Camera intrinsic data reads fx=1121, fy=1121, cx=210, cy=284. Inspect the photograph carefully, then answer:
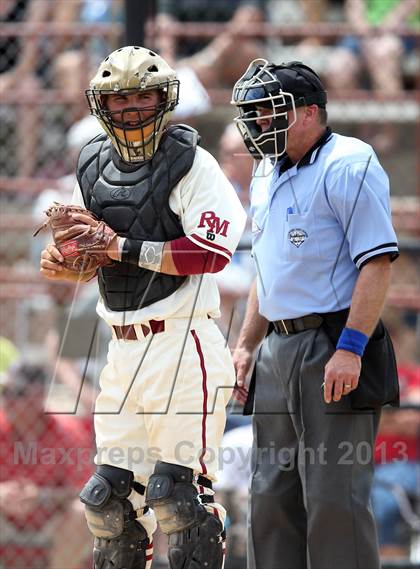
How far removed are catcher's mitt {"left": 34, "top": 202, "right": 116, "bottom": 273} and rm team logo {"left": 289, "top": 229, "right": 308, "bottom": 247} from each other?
23.2 inches

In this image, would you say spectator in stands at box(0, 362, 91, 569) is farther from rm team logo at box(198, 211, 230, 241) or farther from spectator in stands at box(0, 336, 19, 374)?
rm team logo at box(198, 211, 230, 241)

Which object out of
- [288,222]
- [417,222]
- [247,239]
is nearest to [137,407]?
[288,222]

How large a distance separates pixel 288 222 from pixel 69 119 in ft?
10.6

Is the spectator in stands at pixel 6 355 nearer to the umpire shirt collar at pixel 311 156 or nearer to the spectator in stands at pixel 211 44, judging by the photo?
the spectator in stands at pixel 211 44

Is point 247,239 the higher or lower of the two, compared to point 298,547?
higher

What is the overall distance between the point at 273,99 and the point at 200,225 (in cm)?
48

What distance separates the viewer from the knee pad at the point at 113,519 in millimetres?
3711

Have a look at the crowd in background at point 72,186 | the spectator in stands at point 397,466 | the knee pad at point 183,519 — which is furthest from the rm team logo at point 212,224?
the spectator in stands at point 397,466

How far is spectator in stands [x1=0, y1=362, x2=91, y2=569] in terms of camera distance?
5.54 metres

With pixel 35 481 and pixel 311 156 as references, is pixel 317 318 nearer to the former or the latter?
pixel 311 156

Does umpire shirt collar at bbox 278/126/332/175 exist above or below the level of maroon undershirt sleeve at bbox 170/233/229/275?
above

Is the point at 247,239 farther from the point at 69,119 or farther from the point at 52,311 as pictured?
the point at 69,119

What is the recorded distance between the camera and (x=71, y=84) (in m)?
6.85

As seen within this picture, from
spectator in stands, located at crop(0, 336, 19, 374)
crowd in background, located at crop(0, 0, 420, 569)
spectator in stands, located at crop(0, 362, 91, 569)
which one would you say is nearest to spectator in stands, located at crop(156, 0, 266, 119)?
crowd in background, located at crop(0, 0, 420, 569)
